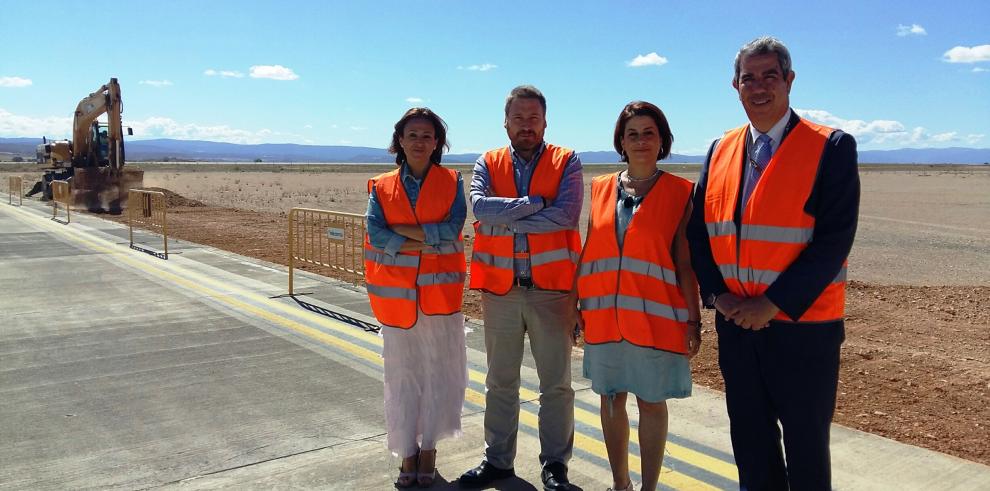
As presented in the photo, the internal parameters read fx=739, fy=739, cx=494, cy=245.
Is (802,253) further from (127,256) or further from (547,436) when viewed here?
(127,256)

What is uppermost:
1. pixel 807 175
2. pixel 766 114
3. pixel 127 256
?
pixel 766 114

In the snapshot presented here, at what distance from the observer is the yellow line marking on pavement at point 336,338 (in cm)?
397

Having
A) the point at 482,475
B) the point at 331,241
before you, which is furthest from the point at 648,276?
the point at 331,241

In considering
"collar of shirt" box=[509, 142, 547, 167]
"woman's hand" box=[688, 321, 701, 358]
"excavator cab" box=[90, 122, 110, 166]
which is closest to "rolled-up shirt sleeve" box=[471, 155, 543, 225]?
"collar of shirt" box=[509, 142, 547, 167]

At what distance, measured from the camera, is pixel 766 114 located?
111 inches

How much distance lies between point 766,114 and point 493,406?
Result: 79.3 inches

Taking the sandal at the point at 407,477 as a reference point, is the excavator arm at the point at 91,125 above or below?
above

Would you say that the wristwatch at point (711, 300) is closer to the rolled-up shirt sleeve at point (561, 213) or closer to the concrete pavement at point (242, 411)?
the rolled-up shirt sleeve at point (561, 213)

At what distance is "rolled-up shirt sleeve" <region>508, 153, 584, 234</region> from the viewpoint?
3615 millimetres

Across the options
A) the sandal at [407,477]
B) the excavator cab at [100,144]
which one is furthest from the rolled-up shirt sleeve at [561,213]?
the excavator cab at [100,144]

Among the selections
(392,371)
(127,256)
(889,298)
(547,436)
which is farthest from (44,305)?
(889,298)

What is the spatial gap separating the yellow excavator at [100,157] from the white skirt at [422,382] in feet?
77.5

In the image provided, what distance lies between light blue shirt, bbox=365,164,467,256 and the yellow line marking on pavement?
1478 mm

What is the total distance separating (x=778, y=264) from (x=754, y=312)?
0.20m
